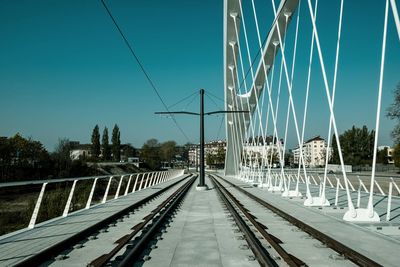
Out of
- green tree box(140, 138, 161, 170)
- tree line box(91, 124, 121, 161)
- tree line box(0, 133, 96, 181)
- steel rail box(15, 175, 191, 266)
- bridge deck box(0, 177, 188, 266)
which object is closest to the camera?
steel rail box(15, 175, 191, 266)

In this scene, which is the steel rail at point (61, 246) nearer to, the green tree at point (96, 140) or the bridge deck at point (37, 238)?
the bridge deck at point (37, 238)

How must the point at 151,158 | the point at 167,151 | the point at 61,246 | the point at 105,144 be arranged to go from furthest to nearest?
1. the point at 167,151
2. the point at 151,158
3. the point at 105,144
4. the point at 61,246

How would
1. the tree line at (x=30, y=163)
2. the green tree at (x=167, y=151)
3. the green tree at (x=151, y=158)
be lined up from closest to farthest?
the tree line at (x=30, y=163) < the green tree at (x=151, y=158) < the green tree at (x=167, y=151)

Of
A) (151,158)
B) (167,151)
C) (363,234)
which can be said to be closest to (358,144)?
(151,158)

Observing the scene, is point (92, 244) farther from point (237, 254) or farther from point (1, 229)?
point (1, 229)

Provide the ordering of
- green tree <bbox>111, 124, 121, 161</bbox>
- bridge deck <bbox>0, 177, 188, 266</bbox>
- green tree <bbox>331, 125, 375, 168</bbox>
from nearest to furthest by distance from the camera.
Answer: bridge deck <bbox>0, 177, 188, 266</bbox>
green tree <bbox>331, 125, 375, 168</bbox>
green tree <bbox>111, 124, 121, 161</bbox>

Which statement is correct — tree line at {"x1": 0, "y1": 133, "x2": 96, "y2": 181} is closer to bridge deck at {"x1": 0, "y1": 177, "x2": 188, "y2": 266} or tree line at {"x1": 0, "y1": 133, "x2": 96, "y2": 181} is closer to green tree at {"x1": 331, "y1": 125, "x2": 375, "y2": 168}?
bridge deck at {"x1": 0, "y1": 177, "x2": 188, "y2": 266}

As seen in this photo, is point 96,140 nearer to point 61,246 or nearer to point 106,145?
point 106,145

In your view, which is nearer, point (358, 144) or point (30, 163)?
point (30, 163)

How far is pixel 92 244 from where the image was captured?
22.2 ft

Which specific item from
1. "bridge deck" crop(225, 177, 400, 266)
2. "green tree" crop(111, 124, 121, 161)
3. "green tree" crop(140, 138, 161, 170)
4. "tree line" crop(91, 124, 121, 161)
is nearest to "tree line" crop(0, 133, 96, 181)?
"tree line" crop(91, 124, 121, 161)

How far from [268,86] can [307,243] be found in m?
15.0

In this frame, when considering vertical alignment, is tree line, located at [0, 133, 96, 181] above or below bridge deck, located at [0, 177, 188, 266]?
above

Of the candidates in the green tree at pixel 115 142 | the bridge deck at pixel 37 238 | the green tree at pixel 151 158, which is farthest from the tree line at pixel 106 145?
the bridge deck at pixel 37 238
